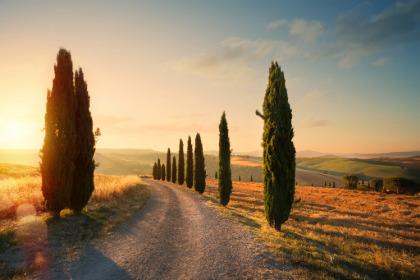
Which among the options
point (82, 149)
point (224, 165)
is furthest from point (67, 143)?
point (224, 165)

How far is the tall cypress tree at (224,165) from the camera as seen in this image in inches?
1074

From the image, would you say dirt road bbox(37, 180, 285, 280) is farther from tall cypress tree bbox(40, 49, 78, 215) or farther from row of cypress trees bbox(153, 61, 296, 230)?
tall cypress tree bbox(40, 49, 78, 215)

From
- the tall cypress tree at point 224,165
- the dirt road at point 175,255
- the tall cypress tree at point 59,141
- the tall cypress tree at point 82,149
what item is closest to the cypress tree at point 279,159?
the dirt road at point 175,255

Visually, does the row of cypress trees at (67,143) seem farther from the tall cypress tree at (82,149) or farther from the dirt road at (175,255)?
the dirt road at (175,255)

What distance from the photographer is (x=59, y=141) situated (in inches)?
569

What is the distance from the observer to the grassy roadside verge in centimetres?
879

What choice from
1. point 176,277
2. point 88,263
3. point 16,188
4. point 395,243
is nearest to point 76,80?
point 16,188

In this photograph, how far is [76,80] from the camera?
54.4 ft

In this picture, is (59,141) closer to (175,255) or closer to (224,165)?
(175,255)

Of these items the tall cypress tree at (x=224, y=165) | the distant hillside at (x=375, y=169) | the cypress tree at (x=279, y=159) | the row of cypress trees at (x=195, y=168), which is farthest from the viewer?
the distant hillside at (x=375, y=169)

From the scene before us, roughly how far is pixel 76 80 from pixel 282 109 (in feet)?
40.8

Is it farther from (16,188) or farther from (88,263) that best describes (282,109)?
(16,188)

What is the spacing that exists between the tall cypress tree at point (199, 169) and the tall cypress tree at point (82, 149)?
2243 cm

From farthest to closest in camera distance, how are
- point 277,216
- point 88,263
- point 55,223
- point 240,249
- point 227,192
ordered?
point 227,192 → point 277,216 → point 55,223 → point 240,249 → point 88,263
